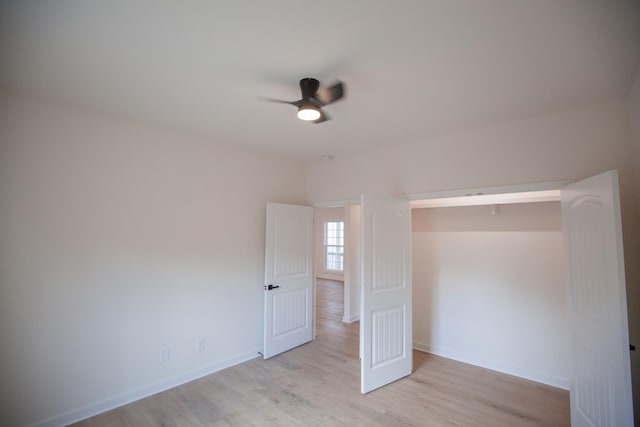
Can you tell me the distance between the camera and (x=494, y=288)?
359cm

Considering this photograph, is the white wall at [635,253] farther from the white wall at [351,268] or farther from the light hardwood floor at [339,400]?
the white wall at [351,268]

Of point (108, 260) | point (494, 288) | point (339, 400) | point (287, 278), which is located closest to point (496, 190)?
point (494, 288)

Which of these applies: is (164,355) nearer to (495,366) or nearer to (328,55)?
(328,55)

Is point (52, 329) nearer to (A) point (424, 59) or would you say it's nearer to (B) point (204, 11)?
(B) point (204, 11)

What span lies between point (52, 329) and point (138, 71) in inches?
87.5

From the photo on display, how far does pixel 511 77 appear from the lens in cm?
204

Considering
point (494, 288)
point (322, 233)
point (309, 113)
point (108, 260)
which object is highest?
point (309, 113)

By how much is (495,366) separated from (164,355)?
380cm

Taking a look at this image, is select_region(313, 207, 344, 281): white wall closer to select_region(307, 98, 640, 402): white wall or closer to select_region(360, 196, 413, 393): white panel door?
select_region(307, 98, 640, 402): white wall

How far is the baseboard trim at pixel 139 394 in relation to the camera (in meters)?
2.45

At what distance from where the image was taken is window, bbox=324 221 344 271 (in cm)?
991

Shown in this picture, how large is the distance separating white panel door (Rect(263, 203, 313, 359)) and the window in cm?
546

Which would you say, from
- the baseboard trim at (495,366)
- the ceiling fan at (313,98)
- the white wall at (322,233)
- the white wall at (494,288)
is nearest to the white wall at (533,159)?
the white wall at (494,288)

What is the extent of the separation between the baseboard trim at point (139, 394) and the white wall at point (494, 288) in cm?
260
